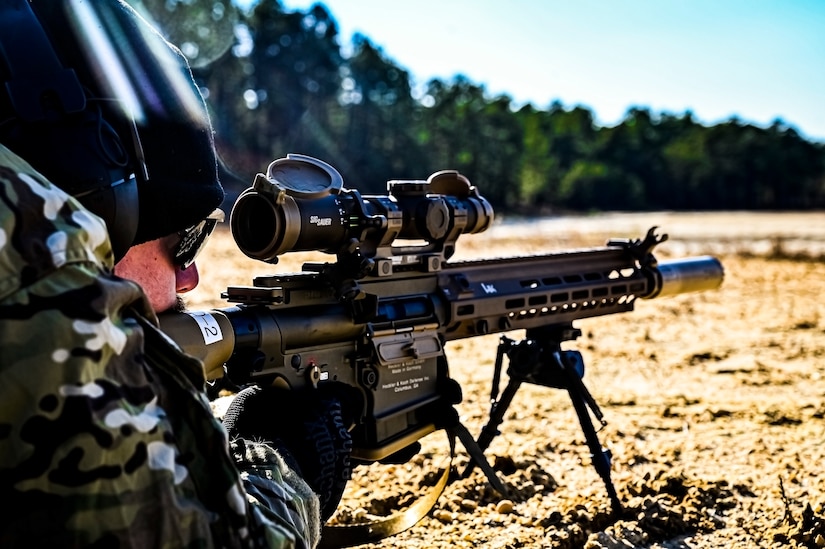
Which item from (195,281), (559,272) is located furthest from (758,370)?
(195,281)

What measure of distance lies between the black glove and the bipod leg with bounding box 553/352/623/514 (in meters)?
1.62

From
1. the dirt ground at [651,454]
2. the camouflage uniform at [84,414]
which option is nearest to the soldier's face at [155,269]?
the camouflage uniform at [84,414]

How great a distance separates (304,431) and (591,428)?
1.92 metres

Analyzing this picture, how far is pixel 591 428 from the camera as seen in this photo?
3.89 m

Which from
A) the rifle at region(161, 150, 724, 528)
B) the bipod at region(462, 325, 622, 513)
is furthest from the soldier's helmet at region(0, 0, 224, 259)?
the bipod at region(462, 325, 622, 513)

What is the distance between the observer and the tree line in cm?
3700

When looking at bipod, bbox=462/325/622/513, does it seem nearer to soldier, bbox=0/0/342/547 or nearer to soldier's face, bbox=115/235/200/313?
soldier's face, bbox=115/235/200/313

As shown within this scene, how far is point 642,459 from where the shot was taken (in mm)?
4625

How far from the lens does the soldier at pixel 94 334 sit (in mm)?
1072

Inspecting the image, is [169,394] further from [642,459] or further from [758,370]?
[758,370]

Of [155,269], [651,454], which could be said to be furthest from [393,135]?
[155,269]

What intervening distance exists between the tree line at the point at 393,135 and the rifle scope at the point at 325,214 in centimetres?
1969

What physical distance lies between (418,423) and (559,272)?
3.79ft

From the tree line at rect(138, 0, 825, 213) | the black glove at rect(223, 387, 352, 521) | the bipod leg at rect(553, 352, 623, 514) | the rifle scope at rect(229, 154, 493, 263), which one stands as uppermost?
the tree line at rect(138, 0, 825, 213)
